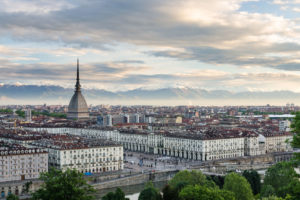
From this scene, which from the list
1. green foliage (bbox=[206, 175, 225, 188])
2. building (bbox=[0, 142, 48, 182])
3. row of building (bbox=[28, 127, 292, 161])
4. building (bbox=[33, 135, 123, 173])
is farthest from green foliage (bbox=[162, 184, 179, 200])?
row of building (bbox=[28, 127, 292, 161])

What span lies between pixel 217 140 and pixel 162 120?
9625 cm

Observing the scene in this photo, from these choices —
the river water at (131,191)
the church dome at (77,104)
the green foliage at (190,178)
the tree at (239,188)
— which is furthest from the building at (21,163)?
the church dome at (77,104)

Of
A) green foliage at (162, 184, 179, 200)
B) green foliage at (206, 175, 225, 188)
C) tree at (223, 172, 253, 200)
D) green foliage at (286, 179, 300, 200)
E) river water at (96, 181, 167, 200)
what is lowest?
river water at (96, 181, 167, 200)

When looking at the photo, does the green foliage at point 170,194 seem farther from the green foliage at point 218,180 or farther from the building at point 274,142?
the building at point 274,142

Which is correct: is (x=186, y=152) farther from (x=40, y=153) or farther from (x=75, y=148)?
(x=40, y=153)

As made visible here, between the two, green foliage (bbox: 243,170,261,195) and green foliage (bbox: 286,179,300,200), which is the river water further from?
green foliage (bbox: 286,179,300,200)

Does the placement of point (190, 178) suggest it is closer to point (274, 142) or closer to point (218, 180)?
point (218, 180)

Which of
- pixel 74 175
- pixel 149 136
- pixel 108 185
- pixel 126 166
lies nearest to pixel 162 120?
pixel 149 136

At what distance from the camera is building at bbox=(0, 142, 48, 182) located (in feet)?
203

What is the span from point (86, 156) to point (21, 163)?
11.9 metres

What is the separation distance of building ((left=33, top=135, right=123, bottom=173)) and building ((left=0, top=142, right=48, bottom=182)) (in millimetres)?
4743

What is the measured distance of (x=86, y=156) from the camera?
7256cm

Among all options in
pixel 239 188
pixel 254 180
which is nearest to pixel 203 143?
pixel 254 180

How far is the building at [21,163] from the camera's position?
62000 mm
